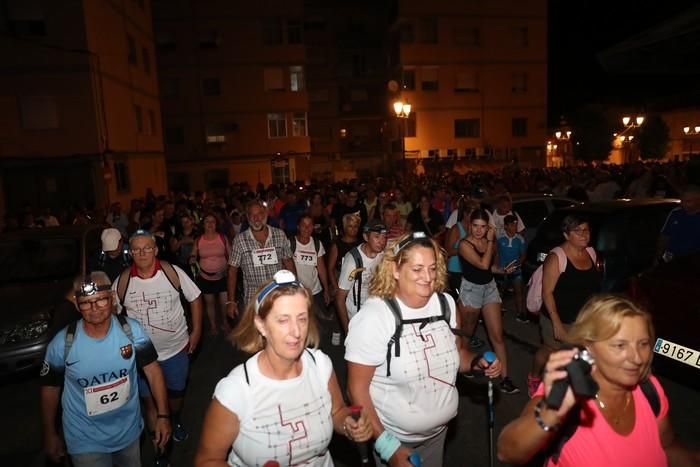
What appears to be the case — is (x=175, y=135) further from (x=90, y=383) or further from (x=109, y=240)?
(x=90, y=383)

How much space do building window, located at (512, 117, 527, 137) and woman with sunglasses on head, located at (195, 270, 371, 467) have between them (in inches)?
1561

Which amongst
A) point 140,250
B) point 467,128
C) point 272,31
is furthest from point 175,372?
point 467,128

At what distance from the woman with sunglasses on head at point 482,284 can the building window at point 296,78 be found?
33.0 m

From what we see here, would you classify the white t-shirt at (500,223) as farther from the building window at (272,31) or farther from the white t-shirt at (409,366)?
the building window at (272,31)

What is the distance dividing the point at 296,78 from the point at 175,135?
9411 millimetres

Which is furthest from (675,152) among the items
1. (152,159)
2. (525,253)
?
(525,253)

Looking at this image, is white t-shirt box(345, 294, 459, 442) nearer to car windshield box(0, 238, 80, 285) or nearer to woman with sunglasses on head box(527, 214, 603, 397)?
woman with sunglasses on head box(527, 214, 603, 397)

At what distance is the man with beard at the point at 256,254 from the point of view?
644 cm

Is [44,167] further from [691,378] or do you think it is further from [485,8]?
[485,8]

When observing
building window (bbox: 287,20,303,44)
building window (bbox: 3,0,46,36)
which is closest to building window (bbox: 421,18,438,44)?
building window (bbox: 287,20,303,44)

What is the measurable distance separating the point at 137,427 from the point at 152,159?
2528 cm

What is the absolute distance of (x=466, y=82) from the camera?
38625 mm

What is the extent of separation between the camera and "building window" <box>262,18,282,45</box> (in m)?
35.9

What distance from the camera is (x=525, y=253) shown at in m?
8.30
